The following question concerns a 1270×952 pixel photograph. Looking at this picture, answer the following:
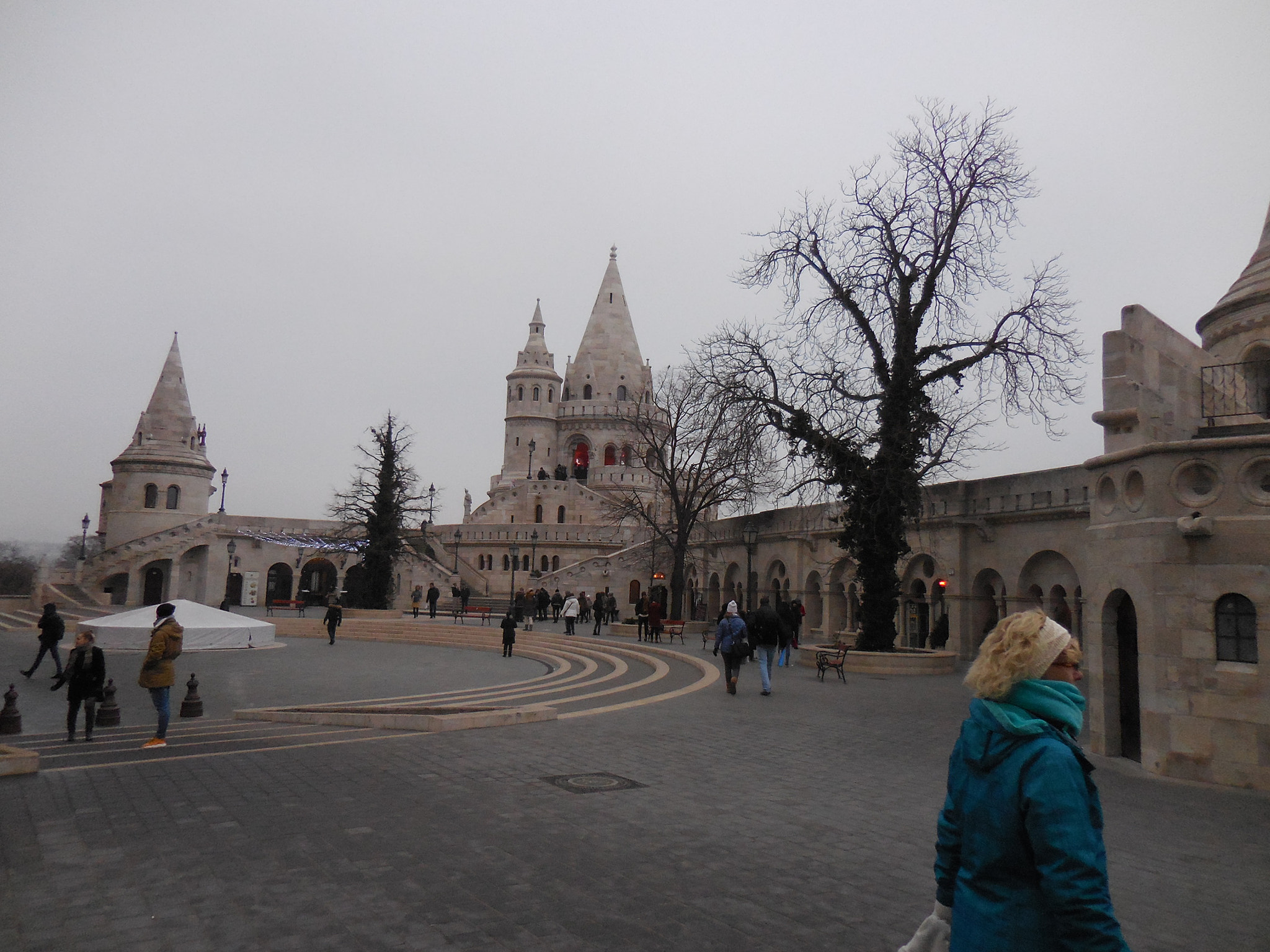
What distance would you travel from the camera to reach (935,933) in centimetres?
289

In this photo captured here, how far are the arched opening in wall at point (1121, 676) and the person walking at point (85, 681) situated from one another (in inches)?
477

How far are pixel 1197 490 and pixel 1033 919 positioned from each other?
9.02m

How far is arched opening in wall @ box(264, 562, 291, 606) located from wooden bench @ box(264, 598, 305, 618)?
2.54 feet

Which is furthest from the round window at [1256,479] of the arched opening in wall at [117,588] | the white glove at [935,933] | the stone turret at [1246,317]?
the arched opening in wall at [117,588]

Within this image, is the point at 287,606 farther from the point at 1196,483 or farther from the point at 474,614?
the point at 1196,483

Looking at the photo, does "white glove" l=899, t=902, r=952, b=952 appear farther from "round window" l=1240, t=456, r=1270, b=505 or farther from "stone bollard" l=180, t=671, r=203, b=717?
"stone bollard" l=180, t=671, r=203, b=717

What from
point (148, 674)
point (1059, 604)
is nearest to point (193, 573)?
point (148, 674)

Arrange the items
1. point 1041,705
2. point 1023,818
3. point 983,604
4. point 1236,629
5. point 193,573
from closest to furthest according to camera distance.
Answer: point 1023,818
point 1041,705
point 1236,629
point 983,604
point 193,573

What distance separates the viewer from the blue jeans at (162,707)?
31.2ft

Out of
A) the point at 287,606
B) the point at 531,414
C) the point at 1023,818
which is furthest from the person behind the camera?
the point at 531,414

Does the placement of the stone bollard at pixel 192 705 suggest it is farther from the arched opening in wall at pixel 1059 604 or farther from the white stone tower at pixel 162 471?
the white stone tower at pixel 162 471

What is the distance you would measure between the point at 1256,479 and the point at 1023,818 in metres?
8.88

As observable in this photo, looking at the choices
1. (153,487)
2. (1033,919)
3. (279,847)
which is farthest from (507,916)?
(153,487)

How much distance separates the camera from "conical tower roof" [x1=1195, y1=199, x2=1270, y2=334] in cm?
1639
